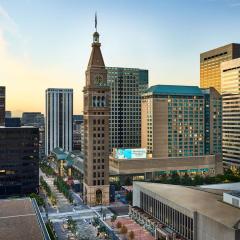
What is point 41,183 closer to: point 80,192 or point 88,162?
point 80,192

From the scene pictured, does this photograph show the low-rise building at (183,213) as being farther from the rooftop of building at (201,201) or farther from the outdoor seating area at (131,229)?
the outdoor seating area at (131,229)

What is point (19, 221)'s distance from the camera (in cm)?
9706

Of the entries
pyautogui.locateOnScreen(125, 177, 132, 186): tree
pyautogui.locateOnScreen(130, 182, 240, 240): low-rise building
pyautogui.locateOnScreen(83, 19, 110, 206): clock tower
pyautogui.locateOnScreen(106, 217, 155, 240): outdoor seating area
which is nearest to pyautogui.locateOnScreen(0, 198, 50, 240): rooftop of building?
pyautogui.locateOnScreen(106, 217, 155, 240): outdoor seating area

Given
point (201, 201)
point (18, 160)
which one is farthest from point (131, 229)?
point (18, 160)

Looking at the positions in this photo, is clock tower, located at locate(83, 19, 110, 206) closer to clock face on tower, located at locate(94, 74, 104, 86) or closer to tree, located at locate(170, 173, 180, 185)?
clock face on tower, located at locate(94, 74, 104, 86)

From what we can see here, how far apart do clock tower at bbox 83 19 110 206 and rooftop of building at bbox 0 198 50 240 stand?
34752 millimetres

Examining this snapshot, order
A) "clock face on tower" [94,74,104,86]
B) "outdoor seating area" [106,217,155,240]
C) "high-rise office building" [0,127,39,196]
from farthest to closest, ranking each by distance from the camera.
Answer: "high-rise office building" [0,127,39,196], "clock face on tower" [94,74,104,86], "outdoor seating area" [106,217,155,240]

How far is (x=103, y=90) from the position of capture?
152m

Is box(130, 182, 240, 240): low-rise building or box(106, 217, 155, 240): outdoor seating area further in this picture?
box(106, 217, 155, 240): outdoor seating area

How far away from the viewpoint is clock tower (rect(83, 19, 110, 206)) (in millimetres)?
150750

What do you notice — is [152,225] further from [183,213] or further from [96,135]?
[96,135]

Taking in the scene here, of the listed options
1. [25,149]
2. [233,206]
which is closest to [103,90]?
[25,149]

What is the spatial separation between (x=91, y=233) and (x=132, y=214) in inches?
822

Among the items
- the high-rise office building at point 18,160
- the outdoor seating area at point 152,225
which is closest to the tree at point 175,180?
the outdoor seating area at point 152,225
